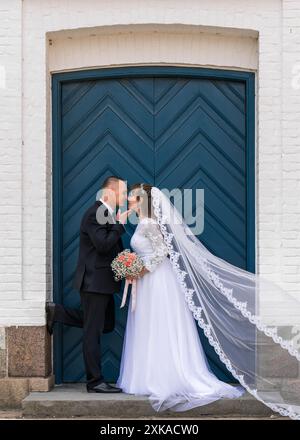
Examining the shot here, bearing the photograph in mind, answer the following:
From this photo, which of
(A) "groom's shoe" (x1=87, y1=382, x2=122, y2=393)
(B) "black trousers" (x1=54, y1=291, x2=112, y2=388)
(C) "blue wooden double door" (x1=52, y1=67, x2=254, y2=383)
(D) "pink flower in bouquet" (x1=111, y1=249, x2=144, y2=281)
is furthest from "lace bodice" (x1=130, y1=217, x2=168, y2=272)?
(A) "groom's shoe" (x1=87, y1=382, x2=122, y2=393)

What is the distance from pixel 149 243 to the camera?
839 cm

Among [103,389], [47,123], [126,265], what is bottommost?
[103,389]

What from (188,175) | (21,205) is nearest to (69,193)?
(21,205)

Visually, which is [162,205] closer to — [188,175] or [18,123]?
[188,175]

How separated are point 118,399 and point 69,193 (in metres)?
2.19

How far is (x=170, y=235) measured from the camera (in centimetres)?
830

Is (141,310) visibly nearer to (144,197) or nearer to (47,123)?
(144,197)

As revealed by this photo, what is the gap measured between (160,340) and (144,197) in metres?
1.35

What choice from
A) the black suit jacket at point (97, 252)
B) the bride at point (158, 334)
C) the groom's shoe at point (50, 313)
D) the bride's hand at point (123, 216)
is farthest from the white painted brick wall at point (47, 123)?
the bride at point (158, 334)

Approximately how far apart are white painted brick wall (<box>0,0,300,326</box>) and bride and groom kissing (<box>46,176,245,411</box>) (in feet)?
1.55

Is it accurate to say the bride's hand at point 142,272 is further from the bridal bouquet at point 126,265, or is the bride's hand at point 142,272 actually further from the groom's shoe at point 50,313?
the groom's shoe at point 50,313

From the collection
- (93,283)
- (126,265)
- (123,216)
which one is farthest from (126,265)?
(123,216)

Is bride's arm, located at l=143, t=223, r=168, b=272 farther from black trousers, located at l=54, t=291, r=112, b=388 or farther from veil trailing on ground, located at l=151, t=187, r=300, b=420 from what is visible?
black trousers, located at l=54, t=291, r=112, b=388

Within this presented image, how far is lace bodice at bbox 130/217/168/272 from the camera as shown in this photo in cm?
833
